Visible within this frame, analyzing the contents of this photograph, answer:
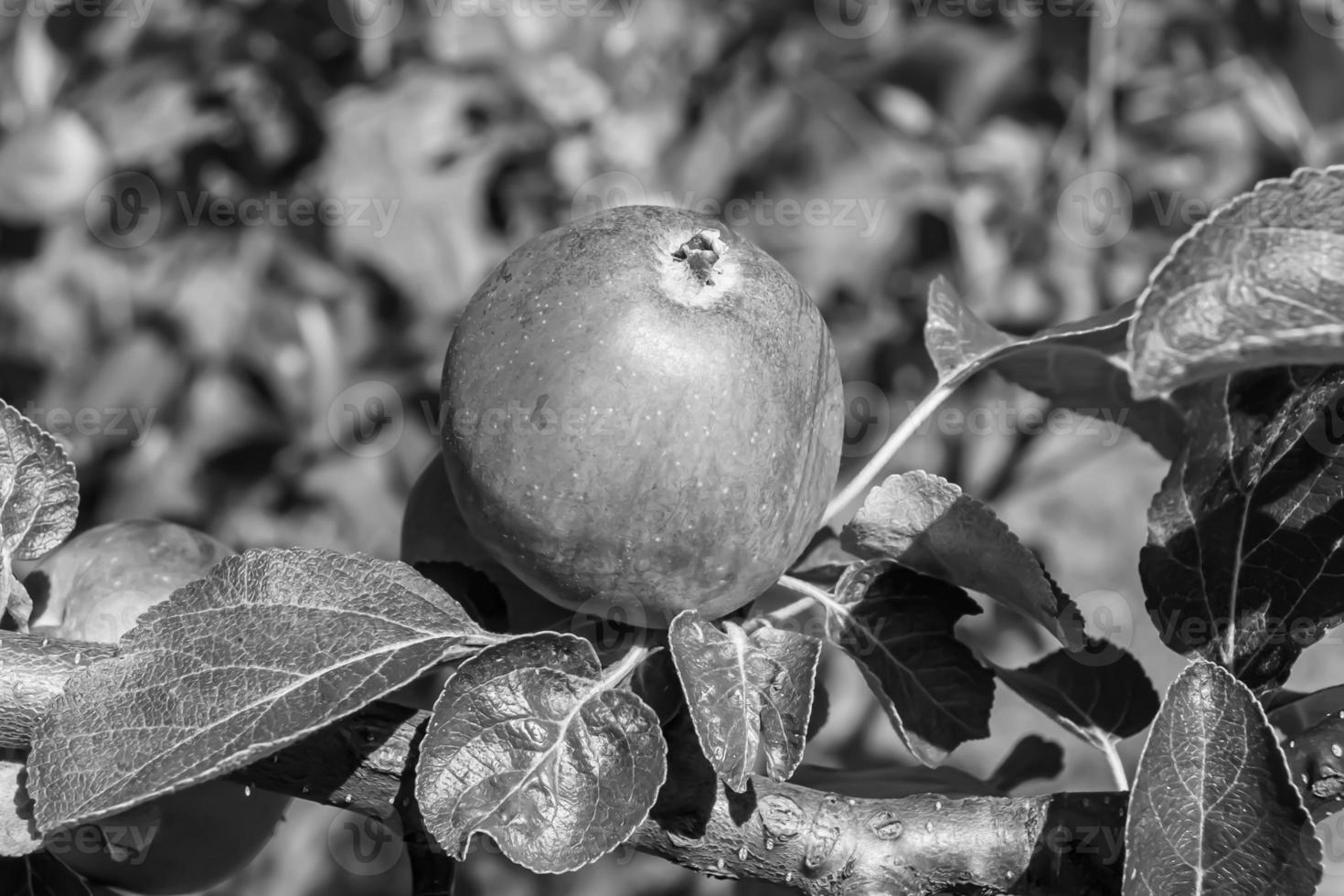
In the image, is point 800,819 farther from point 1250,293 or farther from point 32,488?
point 32,488

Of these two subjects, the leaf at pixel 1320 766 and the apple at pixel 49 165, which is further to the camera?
the apple at pixel 49 165

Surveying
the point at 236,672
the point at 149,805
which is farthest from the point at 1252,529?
the point at 149,805

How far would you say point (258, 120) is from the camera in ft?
5.84

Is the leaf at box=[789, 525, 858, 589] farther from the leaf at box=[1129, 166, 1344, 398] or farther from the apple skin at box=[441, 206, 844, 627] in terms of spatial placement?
the leaf at box=[1129, 166, 1344, 398]

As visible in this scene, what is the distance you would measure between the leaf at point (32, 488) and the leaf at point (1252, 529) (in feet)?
1.86

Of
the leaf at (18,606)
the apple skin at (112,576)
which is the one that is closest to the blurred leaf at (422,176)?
the apple skin at (112,576)

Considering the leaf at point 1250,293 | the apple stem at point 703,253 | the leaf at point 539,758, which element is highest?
the leaf at point 1250,293

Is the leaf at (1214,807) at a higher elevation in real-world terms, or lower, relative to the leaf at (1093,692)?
higher

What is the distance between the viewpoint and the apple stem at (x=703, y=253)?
0.53m

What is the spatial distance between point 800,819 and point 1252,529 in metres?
0.27

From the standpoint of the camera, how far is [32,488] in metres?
0.64

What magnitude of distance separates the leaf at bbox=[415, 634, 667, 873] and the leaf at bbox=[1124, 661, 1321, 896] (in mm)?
199

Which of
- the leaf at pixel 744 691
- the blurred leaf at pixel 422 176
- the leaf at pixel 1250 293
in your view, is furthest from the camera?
the blurred leaf at pixel 422 176

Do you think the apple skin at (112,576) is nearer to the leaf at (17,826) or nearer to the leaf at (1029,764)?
the leaf at (17,826)
